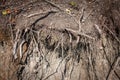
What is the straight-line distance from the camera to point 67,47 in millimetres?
3396

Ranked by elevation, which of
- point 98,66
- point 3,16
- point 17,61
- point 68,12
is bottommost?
point 17,61

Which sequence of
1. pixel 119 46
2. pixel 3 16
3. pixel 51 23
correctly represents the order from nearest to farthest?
pixel 119 46, pixel 51 23, pixel 3 16

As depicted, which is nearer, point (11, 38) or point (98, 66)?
point (98, 66)

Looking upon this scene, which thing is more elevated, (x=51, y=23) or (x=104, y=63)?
(x=51, y=23)

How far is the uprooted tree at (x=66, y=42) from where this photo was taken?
10.9ft

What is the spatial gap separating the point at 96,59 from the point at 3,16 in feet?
5.93

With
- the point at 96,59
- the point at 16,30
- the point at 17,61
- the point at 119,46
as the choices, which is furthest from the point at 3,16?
the point at 119,46

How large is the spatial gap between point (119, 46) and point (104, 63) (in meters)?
0.36

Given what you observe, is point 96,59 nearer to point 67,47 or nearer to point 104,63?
point 104,63

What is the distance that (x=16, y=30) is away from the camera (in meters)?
3.61

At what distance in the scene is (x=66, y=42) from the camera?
3398mm

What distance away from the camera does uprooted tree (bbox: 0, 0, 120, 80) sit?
333 centimetres

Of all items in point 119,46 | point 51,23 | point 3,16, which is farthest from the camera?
point 3,16

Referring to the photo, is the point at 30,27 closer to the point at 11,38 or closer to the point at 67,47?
the point at 11,38
